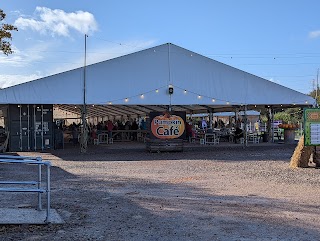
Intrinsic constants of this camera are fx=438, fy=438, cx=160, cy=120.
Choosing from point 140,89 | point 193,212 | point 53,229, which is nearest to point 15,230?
point 53,229

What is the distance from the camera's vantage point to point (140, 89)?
20.8m

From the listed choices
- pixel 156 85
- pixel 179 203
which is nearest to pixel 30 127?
pixel 156 85

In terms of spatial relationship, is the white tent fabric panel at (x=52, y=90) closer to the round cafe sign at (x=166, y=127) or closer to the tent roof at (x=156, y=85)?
the tent roof at (x=156, y=85)

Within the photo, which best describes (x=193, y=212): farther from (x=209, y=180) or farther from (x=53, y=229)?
(x=209, y=180)

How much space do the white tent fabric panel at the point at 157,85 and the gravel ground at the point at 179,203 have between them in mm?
6594

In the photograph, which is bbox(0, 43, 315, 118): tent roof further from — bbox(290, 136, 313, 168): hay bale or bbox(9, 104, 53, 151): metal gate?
bbox(290, 136, 313, 168): hay bale

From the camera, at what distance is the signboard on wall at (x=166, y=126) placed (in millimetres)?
20344

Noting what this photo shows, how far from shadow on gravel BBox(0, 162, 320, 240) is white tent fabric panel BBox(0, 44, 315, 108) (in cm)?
1103

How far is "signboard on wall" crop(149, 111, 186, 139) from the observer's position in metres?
20.3

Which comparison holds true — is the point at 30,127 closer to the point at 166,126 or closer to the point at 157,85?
the point at 157,85

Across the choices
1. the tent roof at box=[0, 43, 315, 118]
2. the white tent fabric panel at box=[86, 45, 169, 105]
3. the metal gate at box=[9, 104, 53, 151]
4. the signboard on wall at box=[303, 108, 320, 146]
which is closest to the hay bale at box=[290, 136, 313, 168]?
the signboard on wall at box=[303, 108, 320, 146]

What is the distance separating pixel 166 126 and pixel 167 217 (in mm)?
13800

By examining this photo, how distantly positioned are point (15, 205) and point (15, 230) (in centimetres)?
184

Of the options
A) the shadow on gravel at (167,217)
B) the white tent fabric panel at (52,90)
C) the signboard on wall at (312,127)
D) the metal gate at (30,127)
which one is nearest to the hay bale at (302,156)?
the signboard on wall at (312,127)
